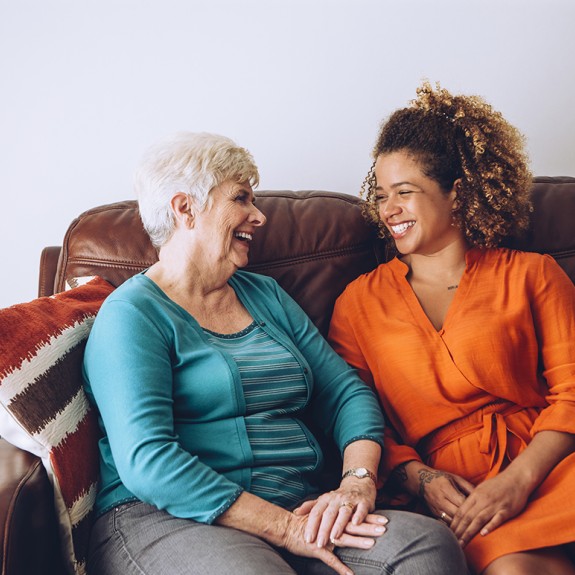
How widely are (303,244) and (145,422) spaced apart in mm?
765

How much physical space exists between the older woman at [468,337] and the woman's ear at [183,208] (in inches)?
19.0

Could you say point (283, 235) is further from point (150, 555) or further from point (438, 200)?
point (150, 555)

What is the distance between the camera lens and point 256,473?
136 centimetres

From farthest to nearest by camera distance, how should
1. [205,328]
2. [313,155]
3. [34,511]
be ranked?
[313,155] → [205,328] → [34,511]

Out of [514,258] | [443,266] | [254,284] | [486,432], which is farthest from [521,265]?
[254,284]

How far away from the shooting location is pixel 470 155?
1774 mm

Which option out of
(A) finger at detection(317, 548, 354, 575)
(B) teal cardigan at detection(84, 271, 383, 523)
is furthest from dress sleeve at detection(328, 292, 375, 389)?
(A) finger at detection(317, 548, 354, 575)

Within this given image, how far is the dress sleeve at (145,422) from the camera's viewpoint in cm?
122

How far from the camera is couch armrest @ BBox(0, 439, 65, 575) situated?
1045 millimetres

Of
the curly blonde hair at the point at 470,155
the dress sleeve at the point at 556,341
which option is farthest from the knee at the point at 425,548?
the curly blonde hair at the point at 470,155

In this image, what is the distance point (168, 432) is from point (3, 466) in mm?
286

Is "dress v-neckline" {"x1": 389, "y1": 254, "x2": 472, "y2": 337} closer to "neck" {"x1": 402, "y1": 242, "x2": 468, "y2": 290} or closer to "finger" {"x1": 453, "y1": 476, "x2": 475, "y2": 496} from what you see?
"neck" {"x1": 402, "y1": 242, "x2": 468, "y2": 290}

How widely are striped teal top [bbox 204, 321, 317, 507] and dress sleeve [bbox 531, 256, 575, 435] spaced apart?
542 mm

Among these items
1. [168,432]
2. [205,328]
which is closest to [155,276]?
[205,328]
